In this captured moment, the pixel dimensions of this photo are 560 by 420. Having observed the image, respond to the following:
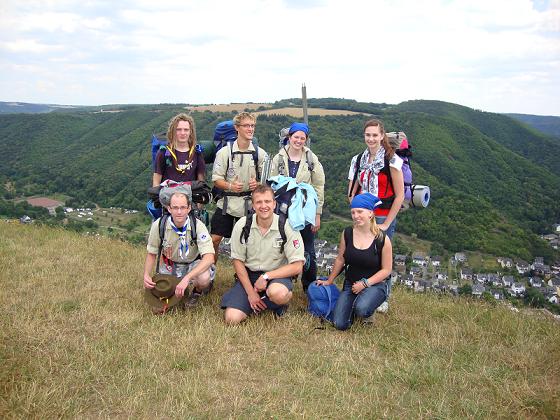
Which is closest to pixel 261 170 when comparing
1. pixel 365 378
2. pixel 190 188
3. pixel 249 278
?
pixel 190 188

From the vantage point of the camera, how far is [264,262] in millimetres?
4418

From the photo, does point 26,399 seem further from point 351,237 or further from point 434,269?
point 434,269

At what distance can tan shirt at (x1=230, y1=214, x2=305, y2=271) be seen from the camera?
4.32 m

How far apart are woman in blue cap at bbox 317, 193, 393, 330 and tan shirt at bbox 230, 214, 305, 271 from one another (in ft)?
→ 1.64

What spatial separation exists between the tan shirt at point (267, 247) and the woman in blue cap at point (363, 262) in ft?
1.64

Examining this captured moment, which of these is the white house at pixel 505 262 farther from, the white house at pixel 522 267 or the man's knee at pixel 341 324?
the man's knee at pixel 341 324

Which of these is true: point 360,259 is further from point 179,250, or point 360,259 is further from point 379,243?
point 179,250

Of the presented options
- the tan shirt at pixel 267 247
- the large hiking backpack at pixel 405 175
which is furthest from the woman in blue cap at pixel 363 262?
the tan shirt at pixel 267 247

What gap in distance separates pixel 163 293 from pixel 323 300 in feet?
5.53

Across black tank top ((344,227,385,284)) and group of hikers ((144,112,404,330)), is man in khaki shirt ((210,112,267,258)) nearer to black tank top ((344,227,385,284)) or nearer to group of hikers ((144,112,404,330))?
group of hikers ((144,112,404,330))

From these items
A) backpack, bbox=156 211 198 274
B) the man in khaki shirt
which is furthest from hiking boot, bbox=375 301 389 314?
backpack, bbox=156 211 198 274

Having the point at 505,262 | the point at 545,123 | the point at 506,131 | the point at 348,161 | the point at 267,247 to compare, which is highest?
the point at 545,123

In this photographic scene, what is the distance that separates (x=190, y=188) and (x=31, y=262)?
3.10m

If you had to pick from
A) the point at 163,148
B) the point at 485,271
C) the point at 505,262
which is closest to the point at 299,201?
the point at 163,148
